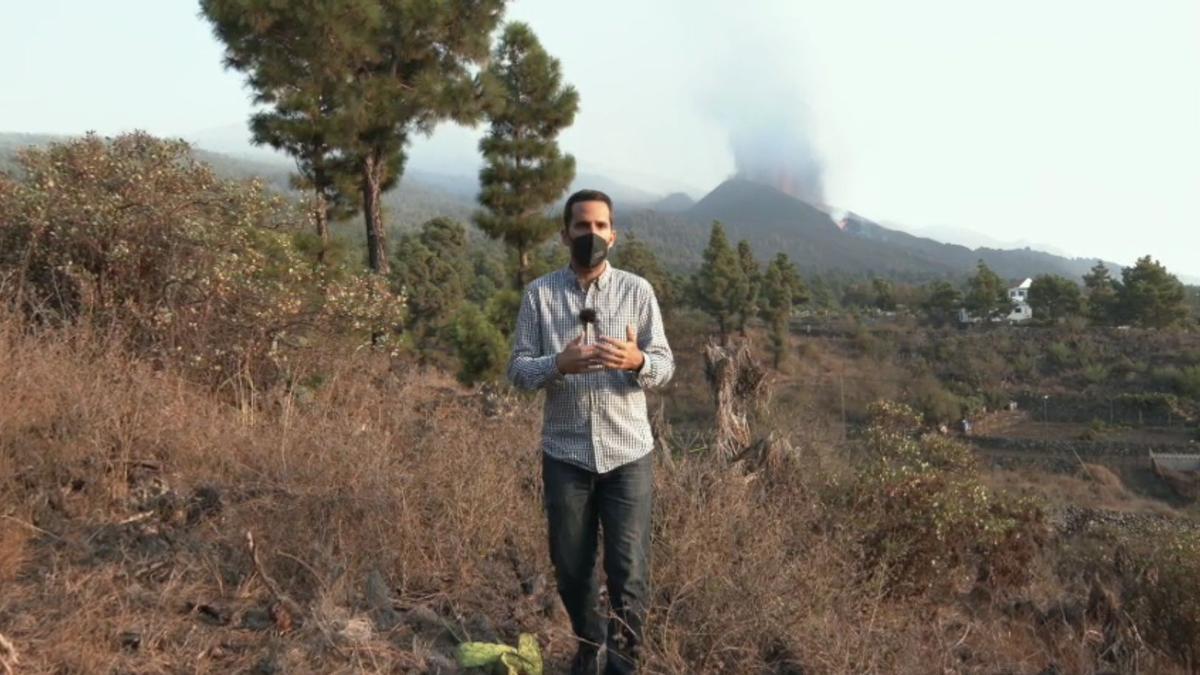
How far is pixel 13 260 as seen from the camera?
18.0 ft

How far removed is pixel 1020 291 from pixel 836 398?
3830cm

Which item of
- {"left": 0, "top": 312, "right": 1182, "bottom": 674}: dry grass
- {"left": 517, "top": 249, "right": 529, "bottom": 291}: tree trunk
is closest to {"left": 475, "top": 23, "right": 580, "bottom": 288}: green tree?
{"left": 517, "top": 249, "right": 529, "bottom": 291}: tree trunk

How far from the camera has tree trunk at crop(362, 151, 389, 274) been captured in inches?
525

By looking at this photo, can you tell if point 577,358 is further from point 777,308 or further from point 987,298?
point 987,298

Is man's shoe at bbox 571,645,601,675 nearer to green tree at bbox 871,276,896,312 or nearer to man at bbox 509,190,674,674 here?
man at bbox 509,190,674,674

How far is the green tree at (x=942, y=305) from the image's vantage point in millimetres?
50406

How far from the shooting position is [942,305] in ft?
166

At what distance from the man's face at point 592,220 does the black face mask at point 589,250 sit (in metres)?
0.01

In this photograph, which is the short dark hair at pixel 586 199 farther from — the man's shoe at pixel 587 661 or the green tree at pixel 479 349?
the green tree at pixel 479 349

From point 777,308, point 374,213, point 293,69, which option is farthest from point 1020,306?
point 293,69

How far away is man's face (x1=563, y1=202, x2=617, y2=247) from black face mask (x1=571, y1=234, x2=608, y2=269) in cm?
1

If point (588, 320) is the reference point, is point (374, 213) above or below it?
above

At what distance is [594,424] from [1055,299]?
169 ft

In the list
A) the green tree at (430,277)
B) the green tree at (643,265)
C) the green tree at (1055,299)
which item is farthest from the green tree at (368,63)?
the green tree at (1055,299)
